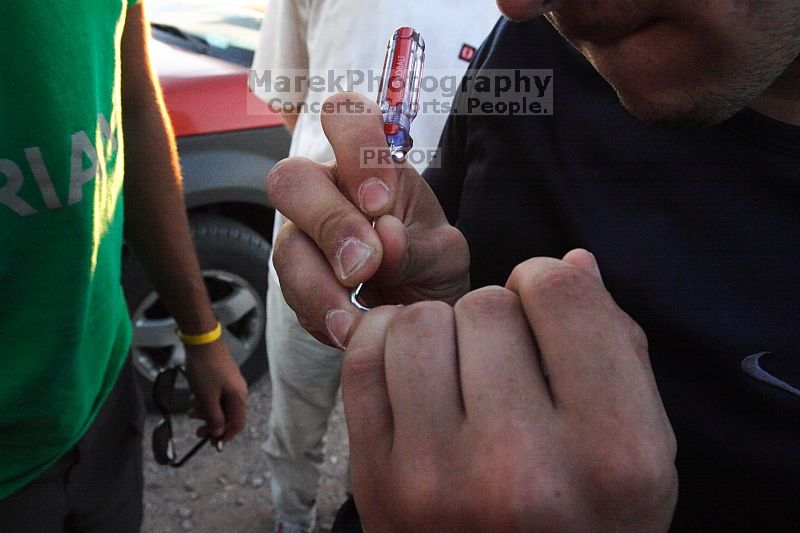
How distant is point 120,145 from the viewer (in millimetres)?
1354

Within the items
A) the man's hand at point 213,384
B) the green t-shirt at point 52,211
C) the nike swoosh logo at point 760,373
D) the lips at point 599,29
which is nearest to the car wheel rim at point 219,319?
the man's hand at point 213,384

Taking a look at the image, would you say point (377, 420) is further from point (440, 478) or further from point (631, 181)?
point (631, 181)

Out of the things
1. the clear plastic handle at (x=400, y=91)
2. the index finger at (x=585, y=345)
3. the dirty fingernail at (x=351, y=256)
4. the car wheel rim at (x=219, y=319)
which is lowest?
the car wheel rim at (x=219, y=319)

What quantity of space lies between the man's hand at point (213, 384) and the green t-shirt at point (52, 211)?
0.42 m

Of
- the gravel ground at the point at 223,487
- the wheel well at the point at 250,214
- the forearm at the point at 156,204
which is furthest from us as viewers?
the wheel well at the point at 250,214

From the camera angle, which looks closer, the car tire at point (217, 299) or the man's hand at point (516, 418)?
the man's hand at point (516, 418)

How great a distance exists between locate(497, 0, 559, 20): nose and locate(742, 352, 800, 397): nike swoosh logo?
60 cm

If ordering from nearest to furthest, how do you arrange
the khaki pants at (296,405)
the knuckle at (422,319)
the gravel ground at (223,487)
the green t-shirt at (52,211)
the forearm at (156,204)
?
the knuckle at (422,319) → the green t-shirt at (52,211) → the forearm at (156,204) → the khaki pants at (296,405) → the gravel ground at (223,487)

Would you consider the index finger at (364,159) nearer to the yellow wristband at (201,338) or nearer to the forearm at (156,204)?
the forearm at (156,204)

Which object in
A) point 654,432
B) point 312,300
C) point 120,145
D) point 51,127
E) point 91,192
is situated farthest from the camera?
point 120,145

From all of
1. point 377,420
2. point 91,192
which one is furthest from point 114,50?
point 377,420

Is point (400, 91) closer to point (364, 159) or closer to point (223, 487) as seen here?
point (364, 159)

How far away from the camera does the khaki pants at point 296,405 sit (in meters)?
2.18

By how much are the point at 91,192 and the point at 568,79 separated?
0.94 meters
